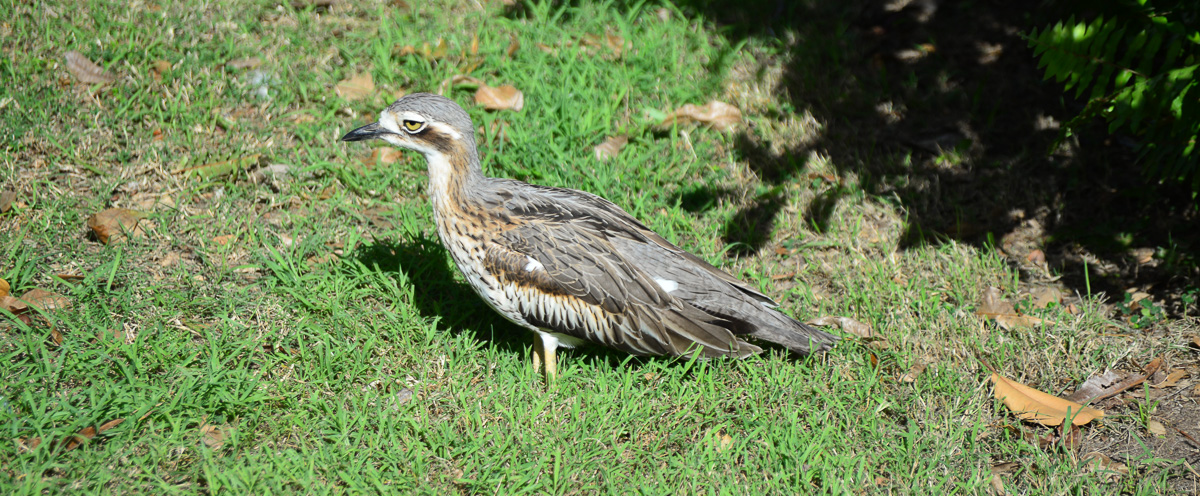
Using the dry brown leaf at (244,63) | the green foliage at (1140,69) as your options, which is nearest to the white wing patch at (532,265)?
the green foliage at (1140,69)

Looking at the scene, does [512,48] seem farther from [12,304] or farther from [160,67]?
[12,304]

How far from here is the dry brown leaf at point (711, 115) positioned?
6.20 metres

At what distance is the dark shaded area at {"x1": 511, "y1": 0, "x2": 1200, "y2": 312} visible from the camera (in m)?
5.23

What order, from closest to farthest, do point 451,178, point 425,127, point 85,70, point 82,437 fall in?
1. point 82,437
2. point 425,127
3. point 451,178
4. point 85,70

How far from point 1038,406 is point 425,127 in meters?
3.46

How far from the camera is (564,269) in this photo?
165 inches

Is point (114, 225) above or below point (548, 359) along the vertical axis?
above

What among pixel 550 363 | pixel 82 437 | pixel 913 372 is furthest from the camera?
pixel 913 372

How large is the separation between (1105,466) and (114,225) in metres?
5.51

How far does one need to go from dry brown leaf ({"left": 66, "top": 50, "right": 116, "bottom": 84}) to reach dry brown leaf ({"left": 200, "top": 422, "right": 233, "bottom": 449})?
3145 mm

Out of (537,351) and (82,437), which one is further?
(537,351)

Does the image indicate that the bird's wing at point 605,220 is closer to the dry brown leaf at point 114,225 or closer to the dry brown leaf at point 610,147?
the dry brown leaf at point 610,147

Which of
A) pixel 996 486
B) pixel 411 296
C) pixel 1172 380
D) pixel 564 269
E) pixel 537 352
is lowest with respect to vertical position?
pixel 537 352

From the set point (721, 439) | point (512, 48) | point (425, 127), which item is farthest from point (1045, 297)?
point (512, 48)
